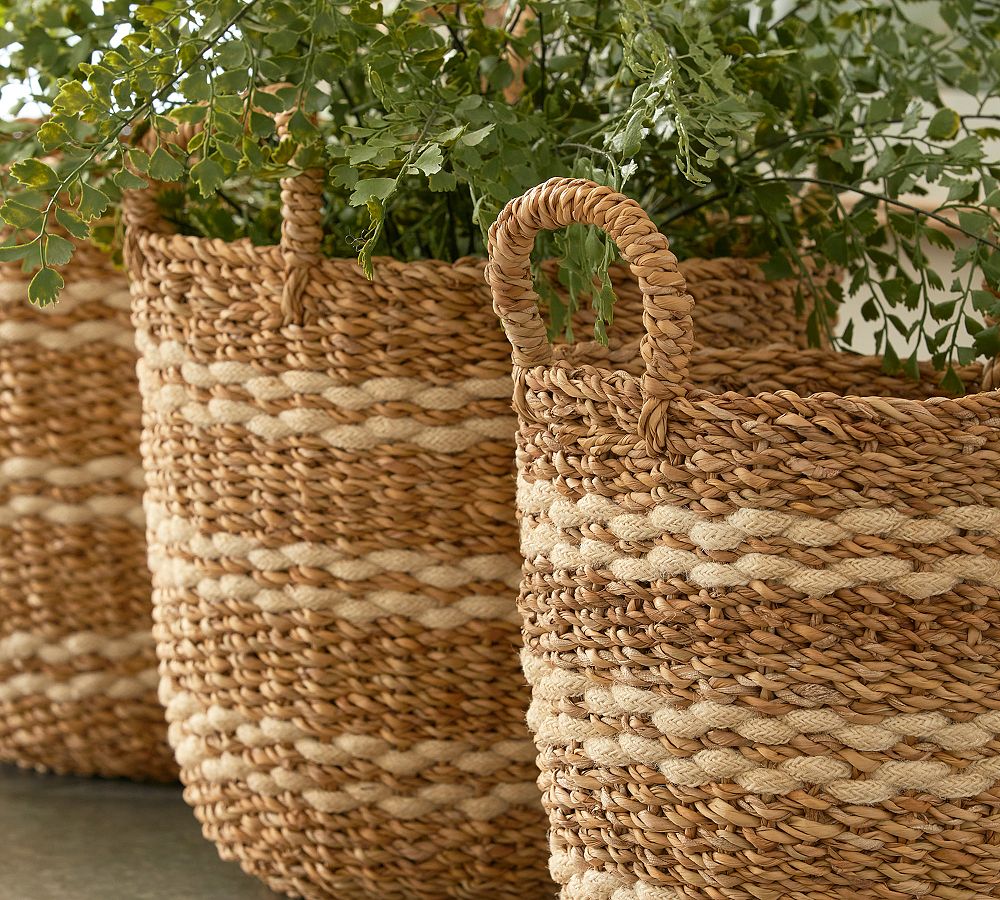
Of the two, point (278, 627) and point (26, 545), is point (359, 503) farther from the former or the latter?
point (26, 545)

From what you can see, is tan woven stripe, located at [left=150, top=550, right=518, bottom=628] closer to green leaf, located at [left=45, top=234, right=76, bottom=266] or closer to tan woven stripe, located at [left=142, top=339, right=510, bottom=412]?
tan woven stripe, located at [left=142, top=339, right=510, bottom=412]

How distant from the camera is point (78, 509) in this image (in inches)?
37.7

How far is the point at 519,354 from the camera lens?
0.63 metres

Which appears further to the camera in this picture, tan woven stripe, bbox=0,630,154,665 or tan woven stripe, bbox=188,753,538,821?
tan woven stripe, bbox=0,630,154,665

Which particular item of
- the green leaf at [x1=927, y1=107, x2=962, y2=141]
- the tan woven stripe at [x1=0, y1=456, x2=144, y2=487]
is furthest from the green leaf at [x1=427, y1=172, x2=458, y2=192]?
A: the tan woven stripe at [x1=0, y1=456, x2=144, y2=487]

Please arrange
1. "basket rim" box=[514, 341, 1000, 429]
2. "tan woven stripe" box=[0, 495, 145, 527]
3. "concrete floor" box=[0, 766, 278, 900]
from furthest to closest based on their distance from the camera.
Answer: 1. "tan woven stripe" box=[0, 495, 145, 527]
2. "concrete floor" box=[0, 766, 278, 900]
3. "basket rim" box=[514, 341, 1000, 429]

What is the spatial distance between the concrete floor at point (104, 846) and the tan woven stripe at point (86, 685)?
90 millimetres

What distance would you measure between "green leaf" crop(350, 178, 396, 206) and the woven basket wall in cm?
10

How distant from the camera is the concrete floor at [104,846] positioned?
853mm

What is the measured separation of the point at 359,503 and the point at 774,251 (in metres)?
0.32

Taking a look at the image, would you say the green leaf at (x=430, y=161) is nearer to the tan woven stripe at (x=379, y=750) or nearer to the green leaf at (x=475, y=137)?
the green leaf at (x=475, y=137)

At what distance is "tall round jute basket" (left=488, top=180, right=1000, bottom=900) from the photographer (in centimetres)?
52

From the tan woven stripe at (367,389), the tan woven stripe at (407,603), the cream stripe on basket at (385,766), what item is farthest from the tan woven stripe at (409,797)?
the tan woven stripe at (367,389)

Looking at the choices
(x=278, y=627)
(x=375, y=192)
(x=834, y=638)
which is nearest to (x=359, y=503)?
(x=278, y=627)
